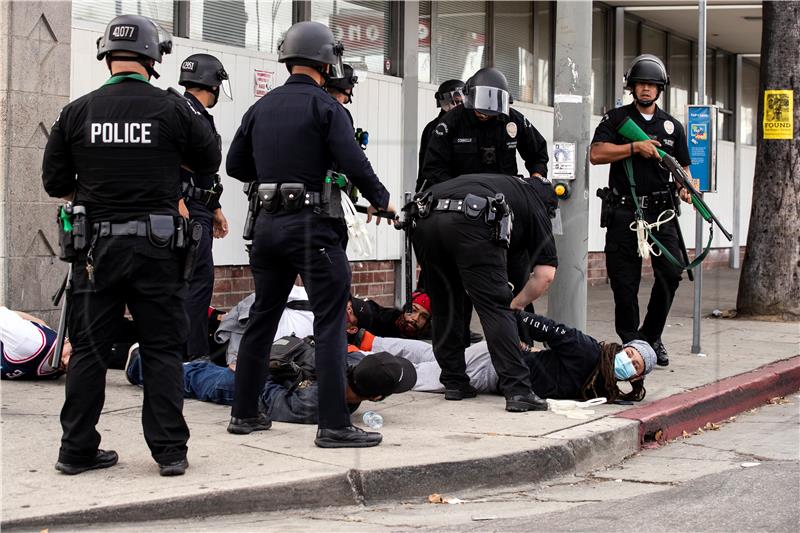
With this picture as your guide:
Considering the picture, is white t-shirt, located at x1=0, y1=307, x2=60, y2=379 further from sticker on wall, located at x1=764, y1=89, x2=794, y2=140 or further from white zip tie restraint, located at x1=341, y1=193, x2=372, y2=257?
sticker on wall, located at x1=764, y1=89, x2=794, y2=140

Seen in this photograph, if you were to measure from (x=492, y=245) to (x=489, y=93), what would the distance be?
122 cm

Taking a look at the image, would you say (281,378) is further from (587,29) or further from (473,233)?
(587,29)

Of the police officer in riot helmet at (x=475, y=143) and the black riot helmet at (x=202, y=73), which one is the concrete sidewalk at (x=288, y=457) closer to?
the police officer in riot helmet at (x=475, y=143)

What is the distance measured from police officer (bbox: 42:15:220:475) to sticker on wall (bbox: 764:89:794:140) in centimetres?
855

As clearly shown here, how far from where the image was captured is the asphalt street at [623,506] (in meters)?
4.86

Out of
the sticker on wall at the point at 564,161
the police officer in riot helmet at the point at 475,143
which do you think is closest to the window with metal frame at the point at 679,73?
the sticker on wall at the point at 564,161

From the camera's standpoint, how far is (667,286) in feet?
29.6

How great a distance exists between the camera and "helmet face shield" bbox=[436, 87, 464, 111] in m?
9.48

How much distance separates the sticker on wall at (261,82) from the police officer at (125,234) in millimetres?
5036

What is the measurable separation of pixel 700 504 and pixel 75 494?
2.73 m

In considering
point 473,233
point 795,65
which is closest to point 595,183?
point 795,65

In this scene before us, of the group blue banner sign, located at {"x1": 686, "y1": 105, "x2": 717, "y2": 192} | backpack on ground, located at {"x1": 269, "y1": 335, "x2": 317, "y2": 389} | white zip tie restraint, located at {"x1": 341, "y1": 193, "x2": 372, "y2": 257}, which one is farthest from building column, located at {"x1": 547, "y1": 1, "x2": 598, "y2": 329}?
white zip tie restraint, located at {"x1": 341, "y1": 193, "x2": 372, "y2": 257}

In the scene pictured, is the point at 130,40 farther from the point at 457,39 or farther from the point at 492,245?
the point at 457,39

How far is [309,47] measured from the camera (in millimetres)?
5828
